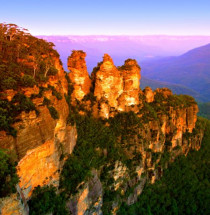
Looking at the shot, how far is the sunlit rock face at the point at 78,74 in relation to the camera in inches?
1013

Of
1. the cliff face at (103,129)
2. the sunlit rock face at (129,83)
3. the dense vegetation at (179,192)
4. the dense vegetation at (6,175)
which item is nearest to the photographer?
the dense vegetation at (6,175)

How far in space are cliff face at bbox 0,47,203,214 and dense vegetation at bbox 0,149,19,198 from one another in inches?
45.2

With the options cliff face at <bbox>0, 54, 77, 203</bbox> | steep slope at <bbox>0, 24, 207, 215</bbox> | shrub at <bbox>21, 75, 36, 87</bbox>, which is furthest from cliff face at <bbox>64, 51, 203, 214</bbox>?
Result: shrub at <bbox>21, 75, 36, 87</bbox>

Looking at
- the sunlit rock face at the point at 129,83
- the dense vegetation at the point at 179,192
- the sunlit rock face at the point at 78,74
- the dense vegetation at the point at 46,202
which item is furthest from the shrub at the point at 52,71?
the dense vegetation at the point at 179,192

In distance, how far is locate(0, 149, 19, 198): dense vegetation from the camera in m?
10.3

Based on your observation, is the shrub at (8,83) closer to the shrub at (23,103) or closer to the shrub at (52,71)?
the shrub at (23,103)

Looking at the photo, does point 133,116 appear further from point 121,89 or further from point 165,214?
point 165,214

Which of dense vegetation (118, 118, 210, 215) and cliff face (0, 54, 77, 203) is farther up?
cliff face (0, 54, 77, 203)

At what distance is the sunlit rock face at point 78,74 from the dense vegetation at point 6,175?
1601cm

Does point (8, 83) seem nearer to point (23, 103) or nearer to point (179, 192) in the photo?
point (23, 103)

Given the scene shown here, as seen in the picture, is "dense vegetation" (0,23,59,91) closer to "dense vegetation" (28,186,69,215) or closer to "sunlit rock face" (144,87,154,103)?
"dense vegetation" (28,186,69,215)

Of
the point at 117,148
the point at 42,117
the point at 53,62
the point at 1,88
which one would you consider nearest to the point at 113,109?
the point at 117,148

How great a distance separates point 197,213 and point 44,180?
26468 millimetres

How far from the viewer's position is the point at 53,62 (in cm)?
2050
